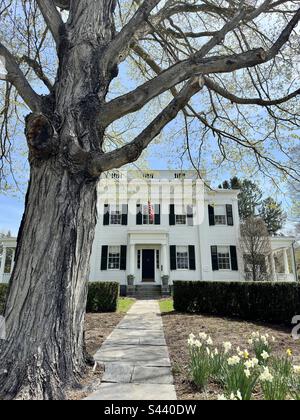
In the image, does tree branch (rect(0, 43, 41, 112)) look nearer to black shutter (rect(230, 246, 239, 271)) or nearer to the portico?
the portico

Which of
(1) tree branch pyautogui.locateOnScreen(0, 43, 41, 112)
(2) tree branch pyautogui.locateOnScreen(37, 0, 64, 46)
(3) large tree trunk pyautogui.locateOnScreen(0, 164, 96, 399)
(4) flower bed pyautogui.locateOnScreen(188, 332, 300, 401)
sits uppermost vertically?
(2) tree branch pyautogui.locateOnScreen(37, 0, 64, 46)

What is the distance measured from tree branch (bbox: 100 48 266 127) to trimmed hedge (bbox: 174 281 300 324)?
262 inches

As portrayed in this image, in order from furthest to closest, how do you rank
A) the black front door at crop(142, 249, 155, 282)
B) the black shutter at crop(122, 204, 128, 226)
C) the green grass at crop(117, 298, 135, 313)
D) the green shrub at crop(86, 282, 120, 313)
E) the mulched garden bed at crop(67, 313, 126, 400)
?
the black shutter at crop(122, 204, 128, 226)
the black front door at crop(142, 249, 155, 282)
the green grass at crop(117, 298, 135, 313)
the green shrub at crop(86, 282, 120, 313)
the mulched garden bed at crop(67, 313, 126, 400)

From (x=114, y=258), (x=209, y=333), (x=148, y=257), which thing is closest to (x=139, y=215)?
(x=148, y=257)

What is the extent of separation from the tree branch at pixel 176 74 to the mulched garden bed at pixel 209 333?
10.9 feet

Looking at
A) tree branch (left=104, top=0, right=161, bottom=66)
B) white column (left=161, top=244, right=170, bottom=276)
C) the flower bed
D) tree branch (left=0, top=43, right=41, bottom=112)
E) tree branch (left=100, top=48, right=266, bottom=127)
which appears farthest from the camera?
white column (left=161, top=244, right=170, bottom=276)

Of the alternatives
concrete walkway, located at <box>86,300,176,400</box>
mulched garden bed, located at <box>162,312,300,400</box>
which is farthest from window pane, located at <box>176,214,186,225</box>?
concrete walkway, located at <box>86,300,176,400</box>

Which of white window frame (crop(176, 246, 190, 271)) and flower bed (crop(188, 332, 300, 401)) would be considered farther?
white window frame (crop(176, 246, 190, 271))

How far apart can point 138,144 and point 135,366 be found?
3068 millimetres

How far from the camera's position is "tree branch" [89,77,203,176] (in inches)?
121
